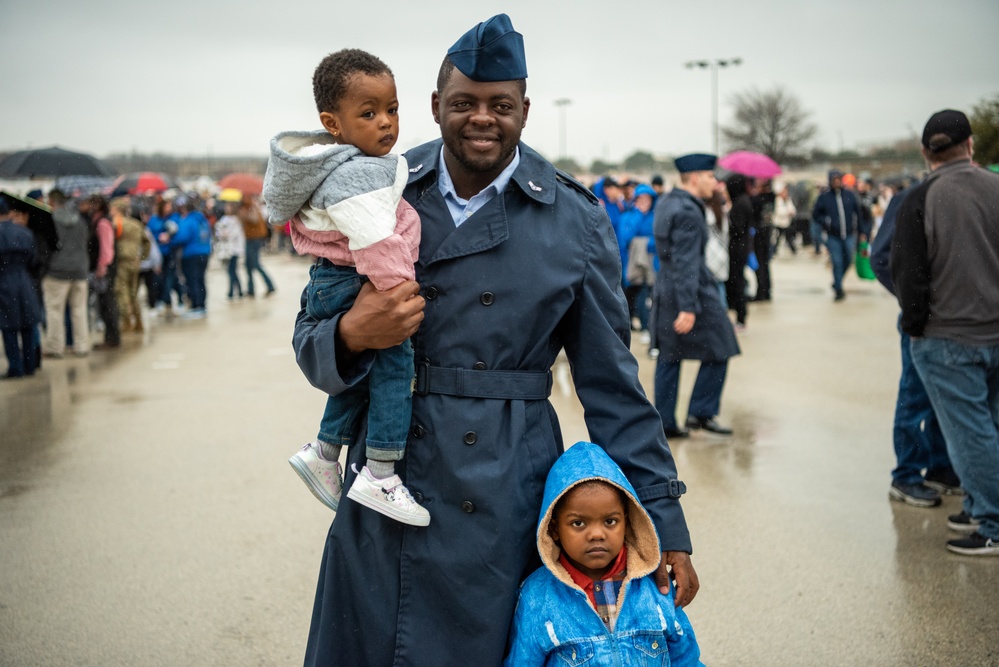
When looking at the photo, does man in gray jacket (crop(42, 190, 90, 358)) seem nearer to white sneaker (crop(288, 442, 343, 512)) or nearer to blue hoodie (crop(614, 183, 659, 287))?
blue hoodie (crop(614, 183, 659, 287))

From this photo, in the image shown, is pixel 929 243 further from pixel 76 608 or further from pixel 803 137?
pixel 803 137

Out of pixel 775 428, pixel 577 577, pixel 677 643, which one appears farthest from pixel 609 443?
pixel 775 428

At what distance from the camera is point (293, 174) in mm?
2412

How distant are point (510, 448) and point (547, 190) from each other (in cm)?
67

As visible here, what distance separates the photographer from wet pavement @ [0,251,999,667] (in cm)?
425

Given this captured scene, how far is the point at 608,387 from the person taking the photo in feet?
8.52

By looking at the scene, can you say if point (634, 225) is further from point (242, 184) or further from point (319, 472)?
point (242, 184)

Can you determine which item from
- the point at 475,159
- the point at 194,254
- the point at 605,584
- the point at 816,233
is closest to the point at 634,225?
the point at 194,254

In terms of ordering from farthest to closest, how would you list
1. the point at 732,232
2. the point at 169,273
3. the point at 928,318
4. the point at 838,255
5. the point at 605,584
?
the point at 169,273 → the point at 838,255 → the point at 732,232 → the point at 928,318 → the point at 605,584

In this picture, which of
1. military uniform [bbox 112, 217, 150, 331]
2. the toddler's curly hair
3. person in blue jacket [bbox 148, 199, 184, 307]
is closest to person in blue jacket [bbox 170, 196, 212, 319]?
person in blue jacket [bbox 148, 199, 184, 307]

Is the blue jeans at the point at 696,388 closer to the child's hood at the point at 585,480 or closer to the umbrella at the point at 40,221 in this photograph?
the child's hood at the point at 585,480

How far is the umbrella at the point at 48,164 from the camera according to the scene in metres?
14.1

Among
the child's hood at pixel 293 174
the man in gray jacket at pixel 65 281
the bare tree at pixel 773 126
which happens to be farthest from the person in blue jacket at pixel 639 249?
the bare tree at pixel 773 126

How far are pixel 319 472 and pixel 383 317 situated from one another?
640 millimetres
